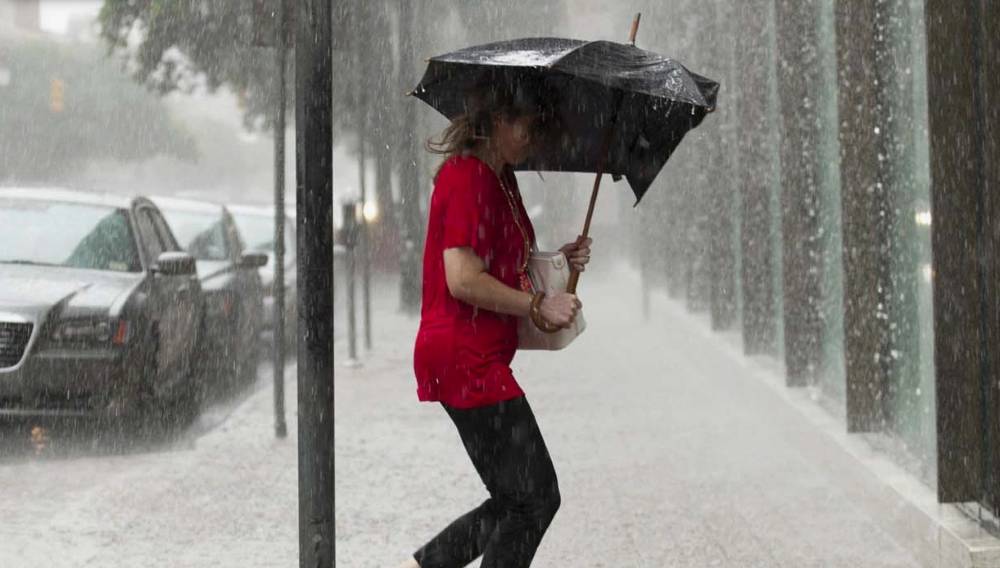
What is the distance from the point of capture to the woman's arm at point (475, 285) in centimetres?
432

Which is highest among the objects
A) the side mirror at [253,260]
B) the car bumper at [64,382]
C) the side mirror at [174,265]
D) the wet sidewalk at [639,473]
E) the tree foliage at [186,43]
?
the tree foliage at [186,43]

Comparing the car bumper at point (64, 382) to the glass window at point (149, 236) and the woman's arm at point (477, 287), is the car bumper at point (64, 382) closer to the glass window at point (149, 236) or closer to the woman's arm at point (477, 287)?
the glass window at point (149, 236)

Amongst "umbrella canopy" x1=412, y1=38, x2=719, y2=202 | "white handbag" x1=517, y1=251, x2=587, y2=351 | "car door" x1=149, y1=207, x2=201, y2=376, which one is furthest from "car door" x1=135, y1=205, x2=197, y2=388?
"white handbag" x1=517, y1=251, x2=587, y2=351

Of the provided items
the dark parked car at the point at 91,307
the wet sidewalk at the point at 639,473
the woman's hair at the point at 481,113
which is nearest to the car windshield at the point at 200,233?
the wet sidewalk at the point at 639,473

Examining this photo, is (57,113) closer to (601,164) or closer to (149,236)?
(149,236)

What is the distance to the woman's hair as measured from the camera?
177 inches

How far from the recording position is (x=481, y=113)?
4531 mm

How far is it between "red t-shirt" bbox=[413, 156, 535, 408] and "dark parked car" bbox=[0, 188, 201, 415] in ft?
17.5

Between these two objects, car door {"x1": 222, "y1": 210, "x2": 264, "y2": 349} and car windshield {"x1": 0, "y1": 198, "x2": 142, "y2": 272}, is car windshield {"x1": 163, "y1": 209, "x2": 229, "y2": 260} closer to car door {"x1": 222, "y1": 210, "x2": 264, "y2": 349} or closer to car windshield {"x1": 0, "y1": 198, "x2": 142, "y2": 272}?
car door {"x1": 222, "y1": 210, "x2": 264, "y2": 349}

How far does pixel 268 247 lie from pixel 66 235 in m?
7.49

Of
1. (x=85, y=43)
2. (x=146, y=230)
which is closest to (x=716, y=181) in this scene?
(x=146, y=230)

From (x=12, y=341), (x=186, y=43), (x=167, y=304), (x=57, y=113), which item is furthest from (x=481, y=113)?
(x=57, y=113)

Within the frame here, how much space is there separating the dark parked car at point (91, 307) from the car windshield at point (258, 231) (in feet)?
19.8

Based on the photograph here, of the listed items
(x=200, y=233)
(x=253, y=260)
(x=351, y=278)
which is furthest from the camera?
(x=200, y=233)
